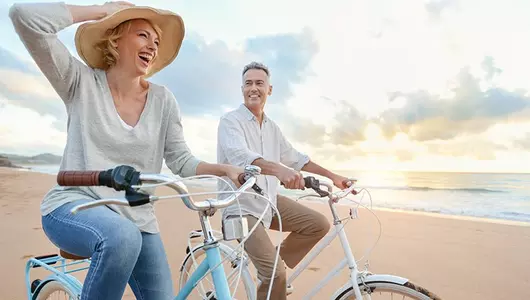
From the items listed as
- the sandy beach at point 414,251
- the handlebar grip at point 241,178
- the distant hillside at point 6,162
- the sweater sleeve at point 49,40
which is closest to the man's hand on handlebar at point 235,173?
the handlebar grip at point 241,178

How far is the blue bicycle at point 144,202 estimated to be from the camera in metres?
1.15

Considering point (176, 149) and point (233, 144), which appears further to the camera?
point (233, 144)

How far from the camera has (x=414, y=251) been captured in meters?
5.87

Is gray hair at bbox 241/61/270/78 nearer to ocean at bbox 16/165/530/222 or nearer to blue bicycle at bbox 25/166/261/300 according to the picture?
blue bicycle at bbox 25/166/261/300

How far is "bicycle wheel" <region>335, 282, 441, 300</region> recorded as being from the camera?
6.69 ft

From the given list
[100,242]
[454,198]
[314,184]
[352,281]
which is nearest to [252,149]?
[314,184]

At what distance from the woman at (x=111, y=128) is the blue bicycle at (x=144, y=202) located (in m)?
0.26

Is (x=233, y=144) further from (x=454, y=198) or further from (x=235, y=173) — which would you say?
(x=454, y=198)

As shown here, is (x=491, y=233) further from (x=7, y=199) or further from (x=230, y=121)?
(x=7, y=199)

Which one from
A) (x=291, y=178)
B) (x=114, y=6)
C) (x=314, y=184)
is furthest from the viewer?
(x=314, y=184)

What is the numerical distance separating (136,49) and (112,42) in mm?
120

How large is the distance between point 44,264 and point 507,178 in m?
24.9

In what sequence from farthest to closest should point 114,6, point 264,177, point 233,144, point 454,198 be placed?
point 454,198 < point 264,177 < point 233,144 < point 114,6

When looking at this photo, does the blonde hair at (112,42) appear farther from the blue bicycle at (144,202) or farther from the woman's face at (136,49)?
the blue bicycle at (144,202)
